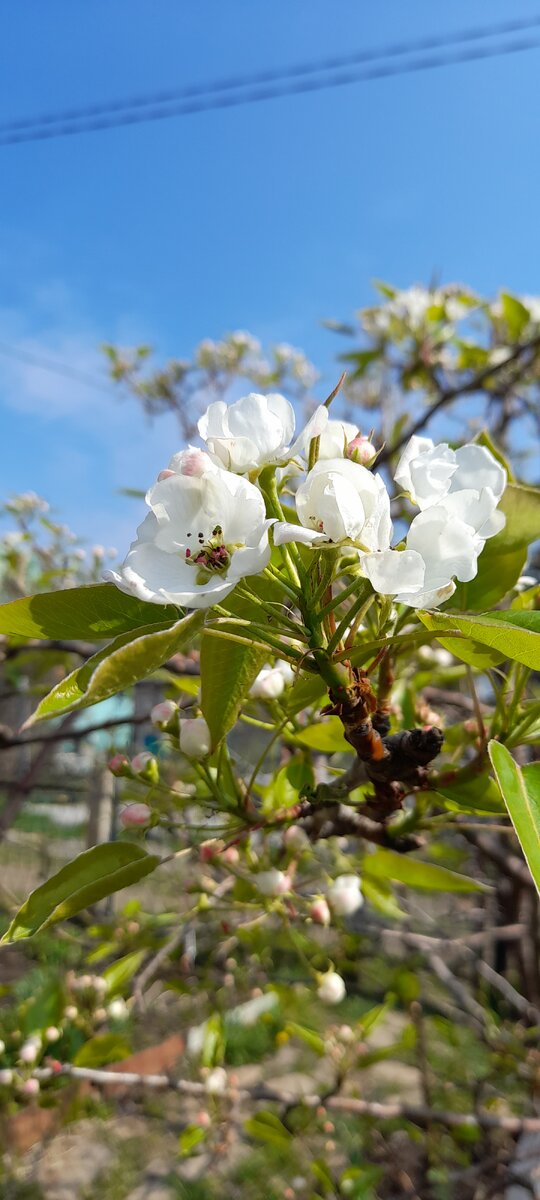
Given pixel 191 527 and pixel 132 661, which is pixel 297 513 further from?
pixel 132 661

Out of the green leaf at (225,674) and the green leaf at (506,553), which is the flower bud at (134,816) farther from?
the green leaf at (506,553)

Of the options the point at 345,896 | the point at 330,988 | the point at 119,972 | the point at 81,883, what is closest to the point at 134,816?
the point at 81,883

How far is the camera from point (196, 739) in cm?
67

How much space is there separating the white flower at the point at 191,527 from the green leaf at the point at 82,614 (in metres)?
0.03

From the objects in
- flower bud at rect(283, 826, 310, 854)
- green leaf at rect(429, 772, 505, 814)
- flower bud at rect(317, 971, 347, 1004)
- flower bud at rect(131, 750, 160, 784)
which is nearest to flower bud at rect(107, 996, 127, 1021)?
flower bud at rect(317, 971, 347, 1004)

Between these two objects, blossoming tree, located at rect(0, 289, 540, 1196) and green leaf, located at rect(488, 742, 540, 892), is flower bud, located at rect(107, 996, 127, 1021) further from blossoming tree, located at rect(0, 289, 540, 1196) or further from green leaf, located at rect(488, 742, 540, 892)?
green leaf, located at rect(488, 742, 540, 892)

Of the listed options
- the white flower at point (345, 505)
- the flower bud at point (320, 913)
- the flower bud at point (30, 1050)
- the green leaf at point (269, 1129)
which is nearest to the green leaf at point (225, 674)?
the white flower at point (345, 505)

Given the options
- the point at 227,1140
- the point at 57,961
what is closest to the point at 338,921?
the point at 227,1140

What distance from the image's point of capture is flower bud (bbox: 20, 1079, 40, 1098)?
1.73 metres

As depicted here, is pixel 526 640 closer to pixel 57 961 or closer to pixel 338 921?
pixel 338 921

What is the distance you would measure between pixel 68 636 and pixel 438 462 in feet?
1.02

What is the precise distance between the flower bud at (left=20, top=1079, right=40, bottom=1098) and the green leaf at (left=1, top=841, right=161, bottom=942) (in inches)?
56.7

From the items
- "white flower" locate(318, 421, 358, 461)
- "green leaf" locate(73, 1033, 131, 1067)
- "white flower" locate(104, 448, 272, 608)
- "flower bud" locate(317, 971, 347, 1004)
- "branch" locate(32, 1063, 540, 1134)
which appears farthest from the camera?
"green leaf" locate(73, 1033, 131, 1067)

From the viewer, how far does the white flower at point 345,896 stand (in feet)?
3.49
